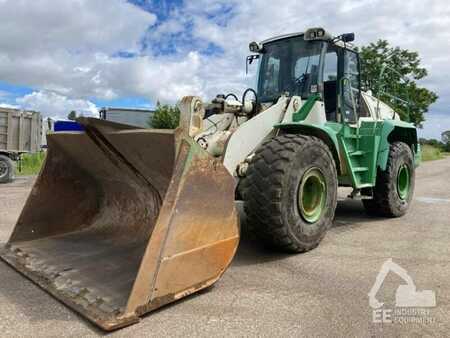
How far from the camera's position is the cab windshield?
18.0 ft

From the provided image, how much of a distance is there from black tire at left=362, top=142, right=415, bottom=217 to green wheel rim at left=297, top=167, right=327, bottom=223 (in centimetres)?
217

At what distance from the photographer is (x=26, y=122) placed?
537 inches

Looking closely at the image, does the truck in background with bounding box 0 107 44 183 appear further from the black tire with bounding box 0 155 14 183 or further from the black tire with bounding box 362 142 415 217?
the black tire with bounding box 362 142 415 217

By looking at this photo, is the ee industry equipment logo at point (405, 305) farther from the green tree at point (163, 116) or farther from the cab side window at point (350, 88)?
the green tree at point (163, 116)

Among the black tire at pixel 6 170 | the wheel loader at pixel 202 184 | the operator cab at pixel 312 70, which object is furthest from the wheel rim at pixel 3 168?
the operator cab at pixel 312 70

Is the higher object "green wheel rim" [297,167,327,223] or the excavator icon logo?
"green wheel rim" [297,167,327,223]

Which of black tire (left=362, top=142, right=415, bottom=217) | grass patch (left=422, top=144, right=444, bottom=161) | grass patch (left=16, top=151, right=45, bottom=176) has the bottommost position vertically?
grass patch (left=16, top=151, right=45, bottom=176)

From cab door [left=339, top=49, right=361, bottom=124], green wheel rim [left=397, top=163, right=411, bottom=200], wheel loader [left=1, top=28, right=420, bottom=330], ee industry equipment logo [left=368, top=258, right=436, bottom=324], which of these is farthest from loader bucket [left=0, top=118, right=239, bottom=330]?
green wheel rim [left=397, top=163, right=411, bottom=200]

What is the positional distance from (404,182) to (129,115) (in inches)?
1024

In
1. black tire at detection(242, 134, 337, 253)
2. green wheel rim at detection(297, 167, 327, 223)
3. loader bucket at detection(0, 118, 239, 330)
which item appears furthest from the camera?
green wheel rim at detection(297, 167, 327, 223)

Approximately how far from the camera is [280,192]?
13.0 ft

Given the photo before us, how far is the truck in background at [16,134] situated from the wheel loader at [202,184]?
898cm

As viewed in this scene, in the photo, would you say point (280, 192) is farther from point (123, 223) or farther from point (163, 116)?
point (163, 116)

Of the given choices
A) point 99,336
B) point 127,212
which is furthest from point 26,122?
point 99,336
